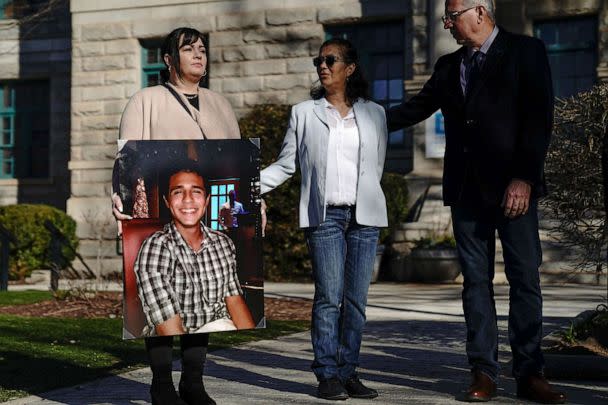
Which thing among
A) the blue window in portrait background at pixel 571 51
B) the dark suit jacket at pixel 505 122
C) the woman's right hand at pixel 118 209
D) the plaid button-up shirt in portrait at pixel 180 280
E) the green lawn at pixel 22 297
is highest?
the blue window in portrait background at pixel 571 51

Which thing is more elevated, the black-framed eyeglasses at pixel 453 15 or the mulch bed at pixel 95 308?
the black-framed eyeglasses at pixel 453 15

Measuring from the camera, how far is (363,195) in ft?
19.7

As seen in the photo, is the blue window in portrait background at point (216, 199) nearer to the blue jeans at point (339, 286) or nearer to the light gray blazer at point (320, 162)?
the light gray blazer at point (320, 162)

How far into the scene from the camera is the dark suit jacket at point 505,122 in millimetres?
5746

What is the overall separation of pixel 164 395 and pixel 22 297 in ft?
28.4

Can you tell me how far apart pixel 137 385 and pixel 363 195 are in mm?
1785

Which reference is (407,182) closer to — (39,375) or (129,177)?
(39,375)

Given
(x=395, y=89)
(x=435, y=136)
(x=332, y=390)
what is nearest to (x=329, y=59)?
(x=332, y=390)

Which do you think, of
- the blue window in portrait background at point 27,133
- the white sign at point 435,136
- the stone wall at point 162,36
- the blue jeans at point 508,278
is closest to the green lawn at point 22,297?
the stone wall at point 162,36

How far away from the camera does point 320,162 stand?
19.7 feet

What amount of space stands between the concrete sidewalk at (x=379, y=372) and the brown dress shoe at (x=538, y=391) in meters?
0.09

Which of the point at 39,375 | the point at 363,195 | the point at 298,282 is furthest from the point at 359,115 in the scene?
the point at 298,282

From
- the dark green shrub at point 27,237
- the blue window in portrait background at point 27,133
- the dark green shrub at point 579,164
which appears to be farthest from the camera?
the blue window in portrait background at point 27,133

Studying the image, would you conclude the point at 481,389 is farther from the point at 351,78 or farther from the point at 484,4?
the point at 484,4
